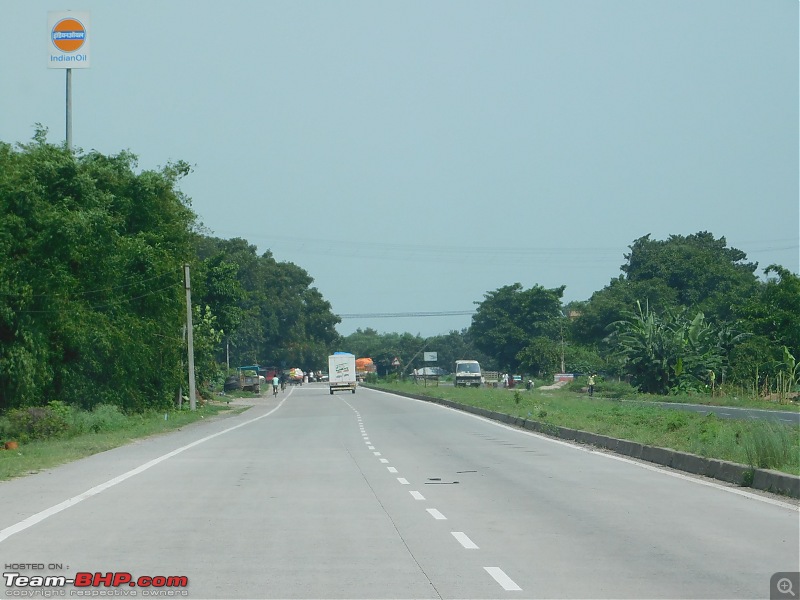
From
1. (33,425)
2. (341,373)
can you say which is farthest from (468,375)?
(33,425)

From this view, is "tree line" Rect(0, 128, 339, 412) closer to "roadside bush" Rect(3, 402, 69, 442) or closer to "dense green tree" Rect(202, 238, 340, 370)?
"roadside bush" Rect(3, 402, 69, 442)

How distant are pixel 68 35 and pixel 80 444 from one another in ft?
96.0

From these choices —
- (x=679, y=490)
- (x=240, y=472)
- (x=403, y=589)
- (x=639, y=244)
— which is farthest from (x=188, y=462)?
(x=639, y=244)

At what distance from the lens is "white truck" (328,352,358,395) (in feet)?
288

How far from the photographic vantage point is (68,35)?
47531 millimetres

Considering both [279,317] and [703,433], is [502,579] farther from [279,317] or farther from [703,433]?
[279,317]

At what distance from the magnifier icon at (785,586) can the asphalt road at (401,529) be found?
175 millimetres

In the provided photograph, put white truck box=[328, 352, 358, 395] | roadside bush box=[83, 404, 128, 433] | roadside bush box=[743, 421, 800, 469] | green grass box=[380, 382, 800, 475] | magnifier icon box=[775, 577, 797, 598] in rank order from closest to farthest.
Answer: magnifier icon box=[775, 577, 797, 598], roadside bush box=[743, 421, 800, 469], green grass box=[380, 382, 800, 475], roadside bush box=[83, 404, 128, 433], white truck box=[328, 352, 358, 395]

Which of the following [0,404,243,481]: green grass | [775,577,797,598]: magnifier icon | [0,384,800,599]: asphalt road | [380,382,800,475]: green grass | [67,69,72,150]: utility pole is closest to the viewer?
[775,577,797,598]: magnifier icon

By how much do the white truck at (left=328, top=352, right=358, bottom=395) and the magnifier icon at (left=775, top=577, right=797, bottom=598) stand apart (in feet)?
263

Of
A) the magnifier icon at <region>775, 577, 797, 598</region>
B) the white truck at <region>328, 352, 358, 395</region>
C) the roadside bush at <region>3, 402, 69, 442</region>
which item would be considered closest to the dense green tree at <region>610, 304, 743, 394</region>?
the white truck at <region>328, 352, 358, 395</region>

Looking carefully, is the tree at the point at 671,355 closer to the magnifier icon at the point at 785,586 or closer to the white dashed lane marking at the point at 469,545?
the white dashed lane marking at the point at 469,545

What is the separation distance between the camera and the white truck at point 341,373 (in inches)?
3455

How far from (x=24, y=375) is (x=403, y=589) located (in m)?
32.0
